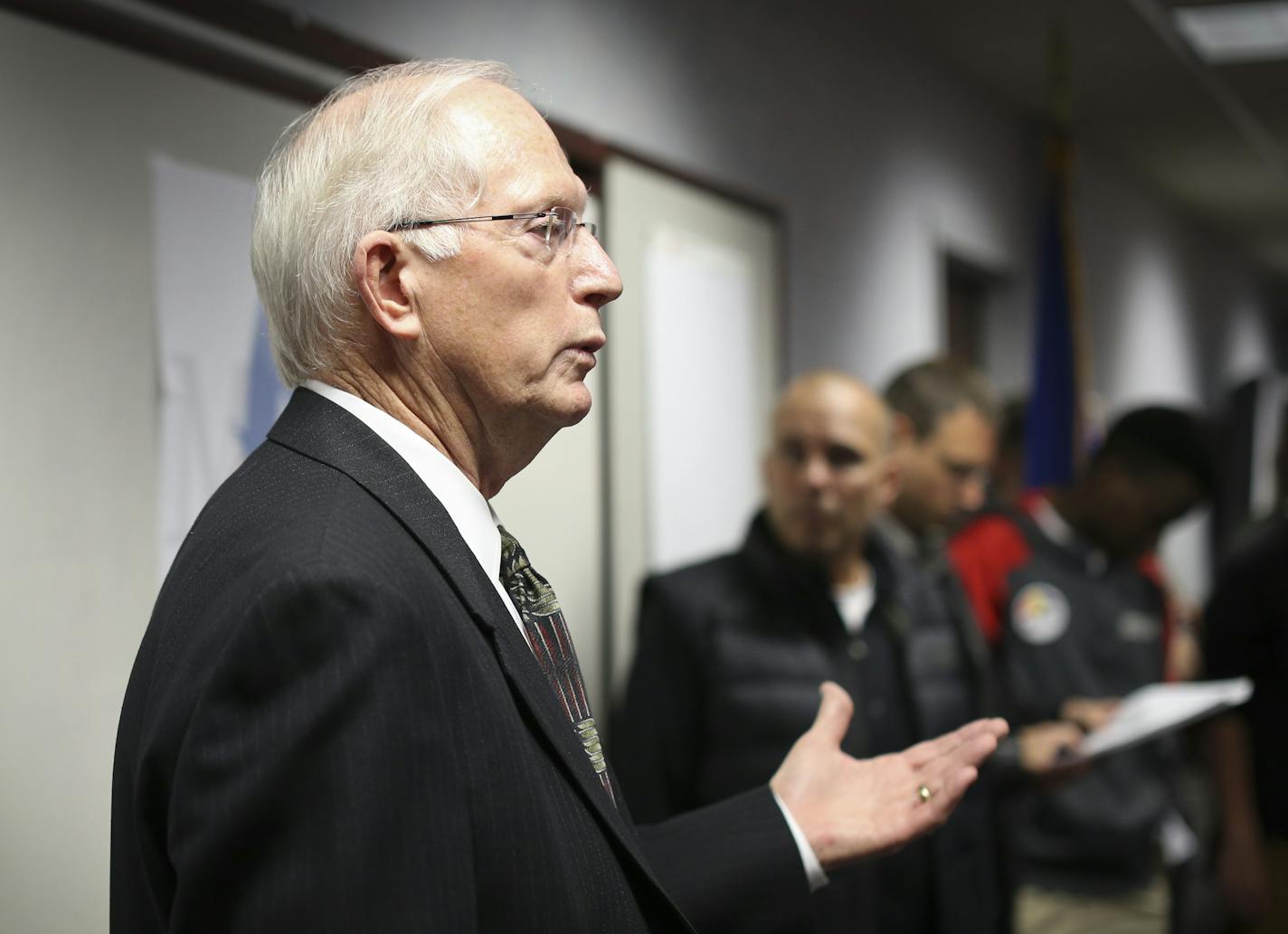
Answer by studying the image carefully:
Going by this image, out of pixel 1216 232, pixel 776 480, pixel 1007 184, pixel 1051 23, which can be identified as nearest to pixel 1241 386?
pixel 1216 232

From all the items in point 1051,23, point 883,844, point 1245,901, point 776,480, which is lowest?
point 1245,901

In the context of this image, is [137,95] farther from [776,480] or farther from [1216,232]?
[1216,232]

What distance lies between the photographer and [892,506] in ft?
9.47

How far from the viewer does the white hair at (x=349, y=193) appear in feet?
3.27

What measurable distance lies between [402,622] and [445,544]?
112 mm

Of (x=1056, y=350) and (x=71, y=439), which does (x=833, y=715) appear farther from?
(x=1056, y=350)

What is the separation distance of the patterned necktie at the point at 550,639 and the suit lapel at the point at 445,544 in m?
0.08

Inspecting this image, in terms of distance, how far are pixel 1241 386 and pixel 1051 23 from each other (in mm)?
4594

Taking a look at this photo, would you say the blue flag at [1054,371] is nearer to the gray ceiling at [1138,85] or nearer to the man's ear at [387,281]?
the gray ceiling at [1138,85]

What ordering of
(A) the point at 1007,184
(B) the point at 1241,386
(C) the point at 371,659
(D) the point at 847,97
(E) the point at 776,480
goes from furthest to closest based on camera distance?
(B) the point at 1241,386, (A) the point at 1007,184, (D) the point at 847,97, (E) the point at 776,480, (C) the point at 371,659

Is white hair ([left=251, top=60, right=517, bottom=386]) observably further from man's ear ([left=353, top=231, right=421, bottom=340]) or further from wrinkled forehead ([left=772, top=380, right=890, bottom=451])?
wrinkled forehead ([left=772, top=380, right=890, bottom=451])

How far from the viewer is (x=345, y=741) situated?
80cm

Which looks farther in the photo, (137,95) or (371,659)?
(137,95)

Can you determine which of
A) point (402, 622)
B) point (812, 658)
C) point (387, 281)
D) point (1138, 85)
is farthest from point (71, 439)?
point (1138, 85)
